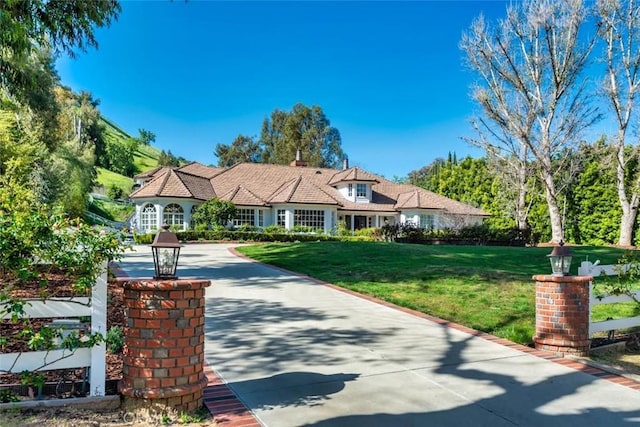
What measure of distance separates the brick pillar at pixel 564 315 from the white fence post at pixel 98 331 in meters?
5.09

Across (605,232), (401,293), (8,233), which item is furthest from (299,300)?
(605,232)

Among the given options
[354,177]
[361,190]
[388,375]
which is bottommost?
[388,375]

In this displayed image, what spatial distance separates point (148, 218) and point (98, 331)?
27341mm

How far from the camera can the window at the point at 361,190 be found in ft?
114

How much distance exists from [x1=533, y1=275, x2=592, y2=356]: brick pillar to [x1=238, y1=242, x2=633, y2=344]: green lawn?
1.60 ft

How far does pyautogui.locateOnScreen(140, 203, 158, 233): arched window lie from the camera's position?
96.2 ft

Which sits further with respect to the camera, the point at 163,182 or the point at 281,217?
the point at 281,217

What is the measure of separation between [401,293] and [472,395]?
198 inches

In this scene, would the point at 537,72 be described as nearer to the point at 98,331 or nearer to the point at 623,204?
the point at 623,204

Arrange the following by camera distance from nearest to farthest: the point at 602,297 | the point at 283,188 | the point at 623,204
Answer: the point at 602,297 → the point at 623,204 → the point at 283,188

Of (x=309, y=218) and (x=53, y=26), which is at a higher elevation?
(x=53, y=26)

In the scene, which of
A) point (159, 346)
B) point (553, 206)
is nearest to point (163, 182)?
point (553, 206)

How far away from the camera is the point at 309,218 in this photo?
32.2m

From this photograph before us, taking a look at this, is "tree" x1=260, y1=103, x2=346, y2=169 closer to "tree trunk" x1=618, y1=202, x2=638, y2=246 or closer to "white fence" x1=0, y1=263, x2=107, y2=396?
"tree trunk" x1=618, y1=202, x2=638, y2=246
